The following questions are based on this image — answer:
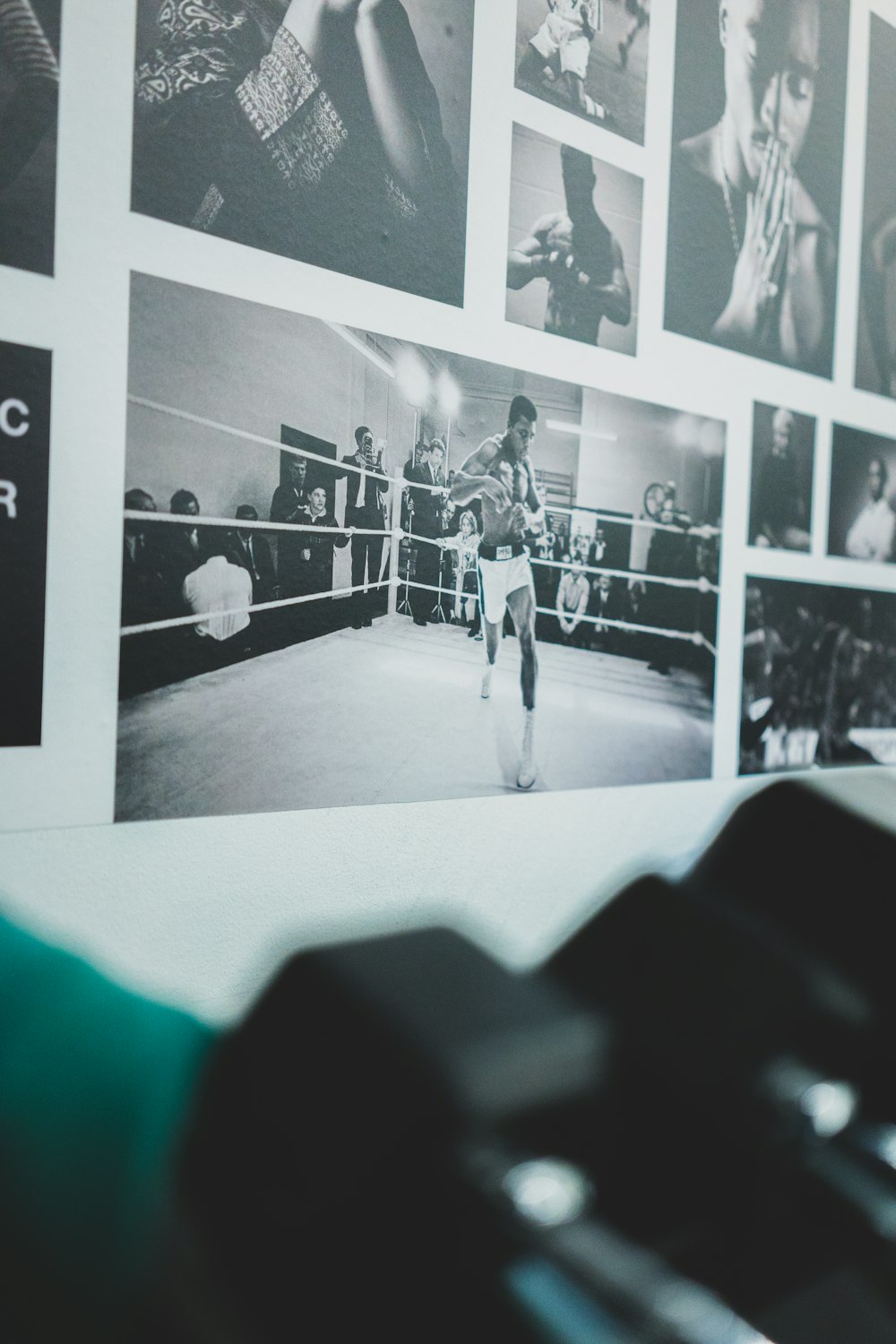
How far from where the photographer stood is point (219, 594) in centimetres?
74

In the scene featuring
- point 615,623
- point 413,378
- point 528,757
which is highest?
point 413,378

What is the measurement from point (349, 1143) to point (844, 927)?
0.16 m

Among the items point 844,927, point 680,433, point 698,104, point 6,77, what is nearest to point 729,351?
point 680,433

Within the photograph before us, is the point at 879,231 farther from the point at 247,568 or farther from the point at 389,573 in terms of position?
the point at 247,568

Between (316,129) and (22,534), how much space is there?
1.40ft

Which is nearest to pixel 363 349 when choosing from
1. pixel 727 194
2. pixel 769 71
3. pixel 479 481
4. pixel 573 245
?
pixel 479 481

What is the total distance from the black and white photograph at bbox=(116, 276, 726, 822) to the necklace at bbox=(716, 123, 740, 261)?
0.67 ft

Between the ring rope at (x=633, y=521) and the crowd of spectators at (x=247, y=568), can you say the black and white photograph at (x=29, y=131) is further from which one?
the ring rope at (x=633, y=521)

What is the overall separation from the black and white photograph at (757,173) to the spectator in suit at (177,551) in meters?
0.60

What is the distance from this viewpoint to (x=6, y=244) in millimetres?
630

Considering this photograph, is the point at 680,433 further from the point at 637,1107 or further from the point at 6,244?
the point at 637,1107

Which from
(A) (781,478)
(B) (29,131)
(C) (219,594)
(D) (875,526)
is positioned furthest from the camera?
(D) (875,526)

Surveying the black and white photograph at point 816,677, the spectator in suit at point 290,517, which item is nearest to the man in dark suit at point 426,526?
the spectator in suit at point 290,517

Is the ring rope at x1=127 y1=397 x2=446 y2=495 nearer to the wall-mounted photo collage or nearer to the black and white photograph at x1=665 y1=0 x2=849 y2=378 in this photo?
the wall-mounted photo collage
